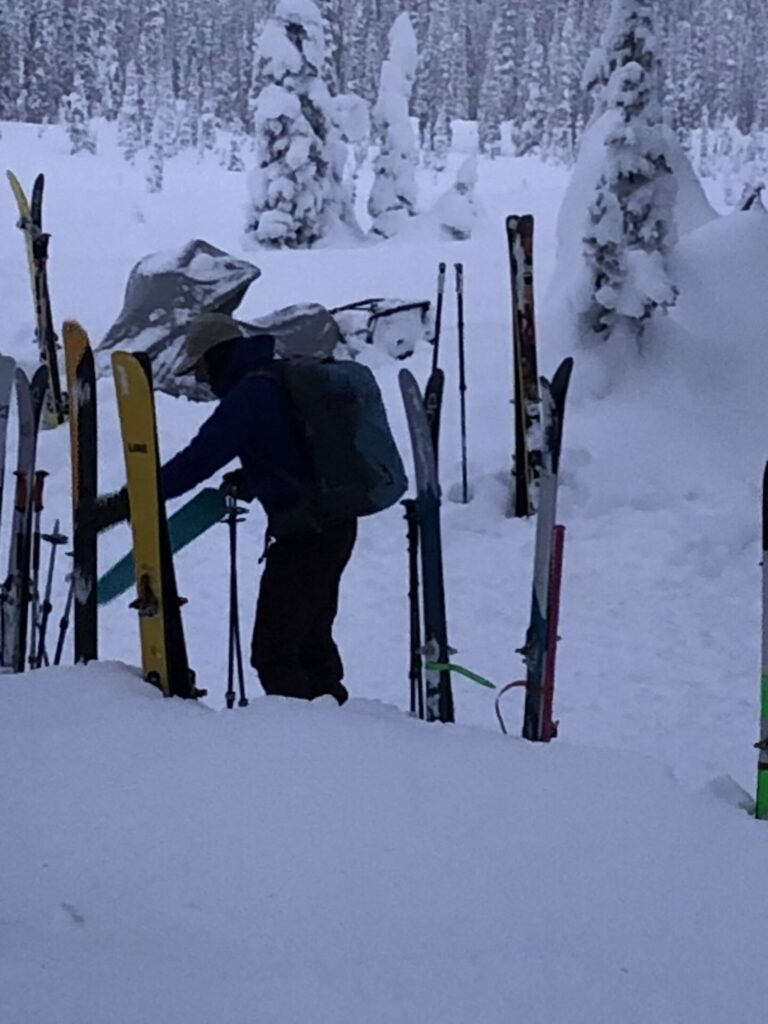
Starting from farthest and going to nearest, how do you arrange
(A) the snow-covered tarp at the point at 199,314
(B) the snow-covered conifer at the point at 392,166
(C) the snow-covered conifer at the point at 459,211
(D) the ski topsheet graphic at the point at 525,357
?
(B) the snow-covered conifer at the point at 392,166
(C) the snow-covered conifer at the point at 459,211
(A) the snow-covered tarp at the point at 199,314
(D) the ski topsheet graphic at the point at 525,357

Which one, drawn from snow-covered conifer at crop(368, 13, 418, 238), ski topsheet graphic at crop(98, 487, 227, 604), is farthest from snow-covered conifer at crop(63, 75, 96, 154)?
ski topsheet graphic at crop(98, 487, 227, 604)

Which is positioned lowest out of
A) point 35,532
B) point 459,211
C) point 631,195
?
point 35,532

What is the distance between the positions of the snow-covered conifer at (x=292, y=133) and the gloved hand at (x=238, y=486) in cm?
2197

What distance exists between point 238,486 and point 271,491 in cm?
21

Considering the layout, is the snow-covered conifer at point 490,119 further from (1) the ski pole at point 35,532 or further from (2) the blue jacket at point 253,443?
(2) the blue jacket at point 253,443

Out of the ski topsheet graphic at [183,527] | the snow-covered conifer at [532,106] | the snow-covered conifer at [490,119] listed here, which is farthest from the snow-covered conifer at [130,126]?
the ski topsheet graphic at [183,527]

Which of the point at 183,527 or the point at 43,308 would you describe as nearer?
the point at 183,527

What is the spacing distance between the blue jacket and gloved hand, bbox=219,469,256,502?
81mm

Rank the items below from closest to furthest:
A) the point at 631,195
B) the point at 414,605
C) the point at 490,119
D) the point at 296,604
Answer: the point at 296,604, the point at 414,605, the point at 631,195, the point at 490,119

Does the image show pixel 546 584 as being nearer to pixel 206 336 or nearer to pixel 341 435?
pixel 341 435

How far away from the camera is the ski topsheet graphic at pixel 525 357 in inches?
330

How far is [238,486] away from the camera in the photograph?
13.2 feet

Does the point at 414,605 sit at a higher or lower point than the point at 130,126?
lower

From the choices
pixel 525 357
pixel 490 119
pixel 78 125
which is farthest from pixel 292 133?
pixel 490 119
